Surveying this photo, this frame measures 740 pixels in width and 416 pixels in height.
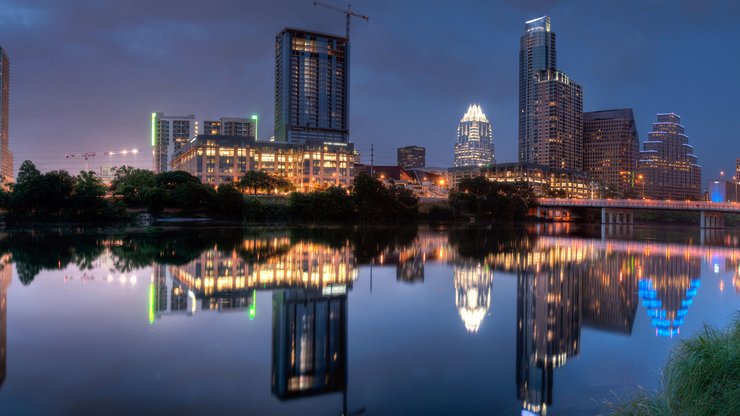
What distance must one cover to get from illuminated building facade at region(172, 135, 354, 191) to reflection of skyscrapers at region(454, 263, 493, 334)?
99.1 metres

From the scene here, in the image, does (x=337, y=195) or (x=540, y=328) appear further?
(x=337, y=195)

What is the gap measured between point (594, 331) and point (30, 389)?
13639 mm

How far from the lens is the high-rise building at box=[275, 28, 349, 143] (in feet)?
608

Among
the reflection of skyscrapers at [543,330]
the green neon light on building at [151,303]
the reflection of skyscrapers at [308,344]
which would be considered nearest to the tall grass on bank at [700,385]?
the reflection of skyscrapers at [543,330]

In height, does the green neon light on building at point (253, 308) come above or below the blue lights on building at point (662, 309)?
above

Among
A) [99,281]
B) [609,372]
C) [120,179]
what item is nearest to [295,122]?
[120,179]

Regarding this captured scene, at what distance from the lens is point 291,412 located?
920 centimetres

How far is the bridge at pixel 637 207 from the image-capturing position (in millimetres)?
Answer: 82938

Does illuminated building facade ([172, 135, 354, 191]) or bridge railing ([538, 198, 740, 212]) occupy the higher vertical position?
illuminated building facade ([172, 135, 354, 191])

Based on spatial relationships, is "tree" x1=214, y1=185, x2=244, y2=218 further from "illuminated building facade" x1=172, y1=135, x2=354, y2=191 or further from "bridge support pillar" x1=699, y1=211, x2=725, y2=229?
"bridge support pillar" x1=699, y1=211, x2=725, y2=229

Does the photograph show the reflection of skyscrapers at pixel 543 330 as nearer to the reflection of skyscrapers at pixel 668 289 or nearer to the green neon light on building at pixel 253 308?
the reflection of skyscrapers at pixel 668 289

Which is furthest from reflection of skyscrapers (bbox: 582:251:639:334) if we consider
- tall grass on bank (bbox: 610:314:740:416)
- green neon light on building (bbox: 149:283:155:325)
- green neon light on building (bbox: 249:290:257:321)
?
green neon light on building (bbox: 149:283:155:325)

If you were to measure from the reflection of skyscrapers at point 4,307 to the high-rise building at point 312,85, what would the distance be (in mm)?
159003

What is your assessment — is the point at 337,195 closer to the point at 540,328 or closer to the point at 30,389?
the point at 540,328
